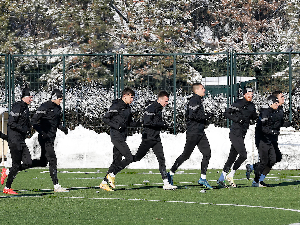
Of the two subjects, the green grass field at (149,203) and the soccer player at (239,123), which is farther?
the soccer player at (239,123)

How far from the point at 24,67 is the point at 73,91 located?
685 cm

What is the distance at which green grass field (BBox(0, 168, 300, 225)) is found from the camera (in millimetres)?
9266

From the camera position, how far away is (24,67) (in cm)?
3209

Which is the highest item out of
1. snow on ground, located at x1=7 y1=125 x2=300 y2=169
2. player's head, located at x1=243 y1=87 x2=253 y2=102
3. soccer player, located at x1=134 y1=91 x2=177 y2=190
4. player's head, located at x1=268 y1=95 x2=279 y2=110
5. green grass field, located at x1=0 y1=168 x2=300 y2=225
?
player's head, located at x1=243 y1=87 x2=253 y2=102

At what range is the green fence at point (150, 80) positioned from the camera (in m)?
20.9

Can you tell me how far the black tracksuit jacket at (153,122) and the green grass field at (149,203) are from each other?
3.40 ft

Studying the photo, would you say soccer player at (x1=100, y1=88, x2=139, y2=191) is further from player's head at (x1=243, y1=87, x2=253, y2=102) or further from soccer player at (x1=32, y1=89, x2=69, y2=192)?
player's head at (x1=243, y1=87, x2=253, y2=102)

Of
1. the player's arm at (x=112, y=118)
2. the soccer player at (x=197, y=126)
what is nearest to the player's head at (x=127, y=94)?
the player's arm at (x=112, y=118)

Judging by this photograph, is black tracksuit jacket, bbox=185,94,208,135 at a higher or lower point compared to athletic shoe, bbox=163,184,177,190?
higher

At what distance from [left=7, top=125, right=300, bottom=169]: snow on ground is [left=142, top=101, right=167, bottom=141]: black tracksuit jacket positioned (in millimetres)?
5452

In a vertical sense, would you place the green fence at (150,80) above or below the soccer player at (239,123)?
above

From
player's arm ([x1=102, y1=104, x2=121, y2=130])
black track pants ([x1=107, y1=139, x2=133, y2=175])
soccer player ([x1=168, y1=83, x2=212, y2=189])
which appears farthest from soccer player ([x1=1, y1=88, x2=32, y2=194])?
soccer player ([x1=168, y1=83, x2=212, y2=189])

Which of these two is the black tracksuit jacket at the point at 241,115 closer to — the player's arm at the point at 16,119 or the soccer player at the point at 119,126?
the soccer player at the point at 119,126

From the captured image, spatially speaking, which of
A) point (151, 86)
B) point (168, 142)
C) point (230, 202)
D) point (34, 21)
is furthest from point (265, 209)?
point (34, 21)
